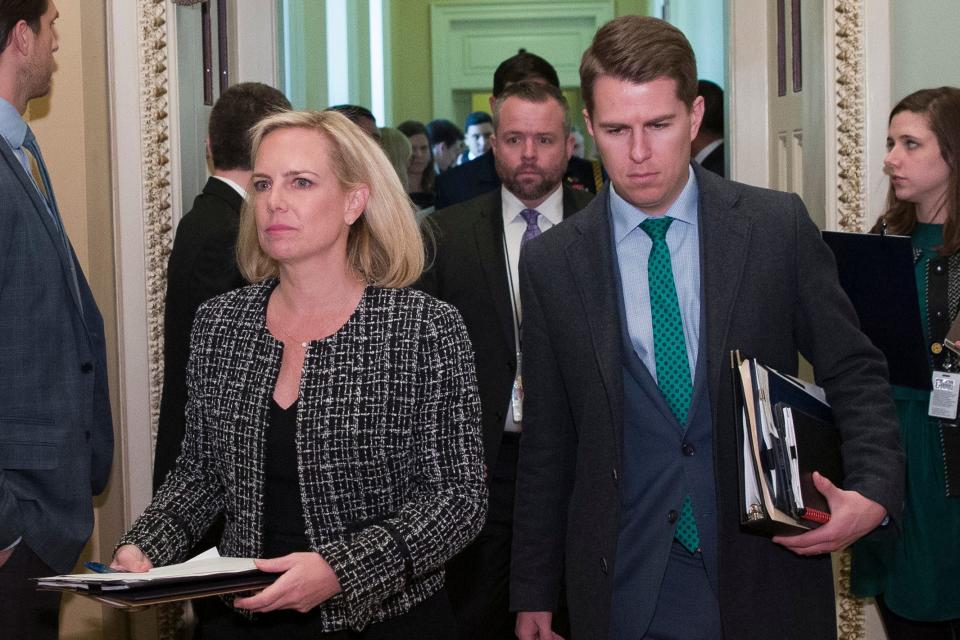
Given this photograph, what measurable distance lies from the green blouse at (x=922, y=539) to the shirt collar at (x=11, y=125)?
2.33 metres

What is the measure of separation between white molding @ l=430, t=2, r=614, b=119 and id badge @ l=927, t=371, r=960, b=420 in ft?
34.7

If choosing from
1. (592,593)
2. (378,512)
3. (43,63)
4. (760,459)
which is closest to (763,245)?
(760,459)

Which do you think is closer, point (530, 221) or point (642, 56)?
point (642, 56)

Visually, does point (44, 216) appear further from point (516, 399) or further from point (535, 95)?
point (535, 95)

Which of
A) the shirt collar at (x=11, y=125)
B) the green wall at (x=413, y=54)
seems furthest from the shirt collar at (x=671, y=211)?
the green wall at (x=413, y=54)

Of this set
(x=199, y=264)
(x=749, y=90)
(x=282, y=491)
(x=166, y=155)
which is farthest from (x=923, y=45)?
(x=282, y=491)

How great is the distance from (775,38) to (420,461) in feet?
9.86

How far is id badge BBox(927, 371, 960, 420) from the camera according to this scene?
10.0ft

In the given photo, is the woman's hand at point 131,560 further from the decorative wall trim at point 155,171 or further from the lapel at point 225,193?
the decorative wall trim at point 155,171

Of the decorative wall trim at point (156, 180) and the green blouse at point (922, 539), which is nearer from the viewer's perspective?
the green blouse at point (922, 539)

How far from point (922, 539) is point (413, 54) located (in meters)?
11.2

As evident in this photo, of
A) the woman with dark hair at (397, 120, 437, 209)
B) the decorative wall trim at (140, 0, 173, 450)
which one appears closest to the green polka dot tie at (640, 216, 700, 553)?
the decorative wall trim at (140, 0, 173, 450)

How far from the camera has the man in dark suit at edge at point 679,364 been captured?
221 cm

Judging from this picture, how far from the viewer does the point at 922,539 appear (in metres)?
3.09
